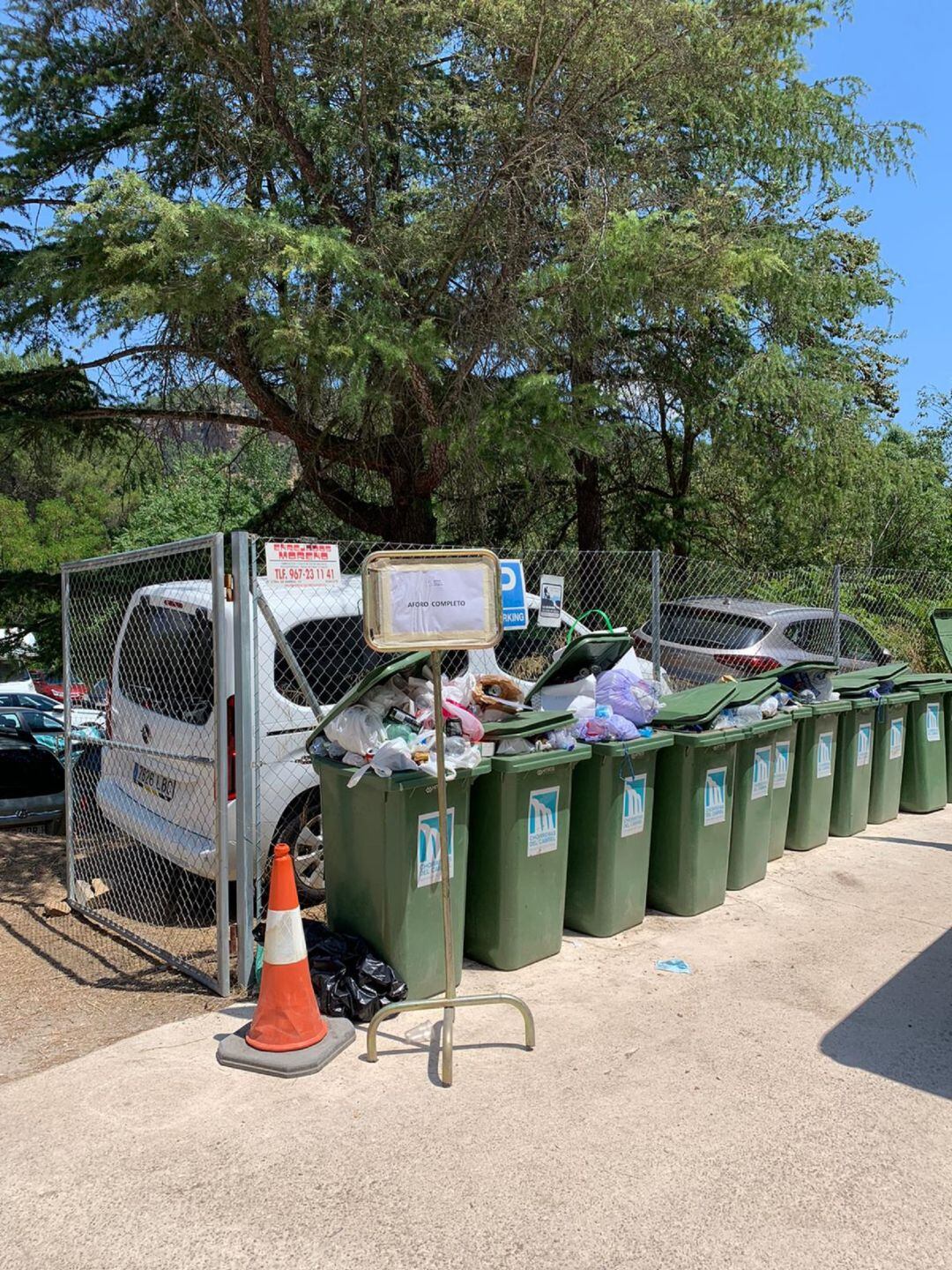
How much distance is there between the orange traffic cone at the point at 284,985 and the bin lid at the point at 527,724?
1.29 m

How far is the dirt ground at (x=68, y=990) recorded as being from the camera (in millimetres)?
4508

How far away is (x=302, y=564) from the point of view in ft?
16.5

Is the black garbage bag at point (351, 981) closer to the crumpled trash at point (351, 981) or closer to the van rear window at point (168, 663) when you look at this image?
the crumpled trash at point (351, 981)

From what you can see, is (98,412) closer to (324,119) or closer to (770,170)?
(324,119)

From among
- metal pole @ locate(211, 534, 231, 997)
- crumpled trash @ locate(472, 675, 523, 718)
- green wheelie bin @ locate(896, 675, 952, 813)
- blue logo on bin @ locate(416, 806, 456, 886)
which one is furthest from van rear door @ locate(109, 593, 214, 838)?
green wheelie bin @ locate(896, 675, 952, 813)

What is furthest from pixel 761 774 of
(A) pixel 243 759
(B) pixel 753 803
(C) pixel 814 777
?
(A) pixel 243 759

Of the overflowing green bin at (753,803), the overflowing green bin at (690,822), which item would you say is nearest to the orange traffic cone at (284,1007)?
the overflowing green bin at (690,822)

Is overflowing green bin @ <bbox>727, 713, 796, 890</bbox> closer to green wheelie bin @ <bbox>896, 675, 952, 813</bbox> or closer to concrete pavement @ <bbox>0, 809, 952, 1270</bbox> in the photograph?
concrete pavement @ <bbox>0, 809, 952, 1270</bbox>

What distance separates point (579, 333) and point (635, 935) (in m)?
5.73

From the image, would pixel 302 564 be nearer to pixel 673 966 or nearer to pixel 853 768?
pixel 673 966

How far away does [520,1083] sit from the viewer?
3.91 m

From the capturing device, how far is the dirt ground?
451 centimetres

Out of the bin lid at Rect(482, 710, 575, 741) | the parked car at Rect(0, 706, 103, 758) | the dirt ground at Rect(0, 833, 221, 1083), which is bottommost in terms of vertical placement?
the parked car at Rect(0, 706, 103, 758)

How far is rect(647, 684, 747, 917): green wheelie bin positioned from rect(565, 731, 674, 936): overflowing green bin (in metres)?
0.22
